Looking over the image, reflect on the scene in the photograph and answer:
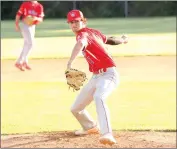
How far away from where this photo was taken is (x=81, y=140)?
24.2 ft

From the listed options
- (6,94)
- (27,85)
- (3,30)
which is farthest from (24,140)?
(3,30)

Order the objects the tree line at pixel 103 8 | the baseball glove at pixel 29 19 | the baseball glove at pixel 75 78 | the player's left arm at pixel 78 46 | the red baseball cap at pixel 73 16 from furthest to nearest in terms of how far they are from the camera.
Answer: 1. the tree line at pixel 103 8
2. the baseball glove at pixel 29 19
3. the baseball glove at pixel 75 78
4. the red baseball cap at pixel 73 16
5. the player's left arm at pixel 78 46

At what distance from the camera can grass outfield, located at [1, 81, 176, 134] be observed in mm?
8632

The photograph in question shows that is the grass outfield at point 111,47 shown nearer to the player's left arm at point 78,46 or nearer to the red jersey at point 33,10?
the red jersey at point 33,10

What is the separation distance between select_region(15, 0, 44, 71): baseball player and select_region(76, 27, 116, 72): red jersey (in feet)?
21.0

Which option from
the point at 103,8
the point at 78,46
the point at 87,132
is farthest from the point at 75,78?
the point at 103,8

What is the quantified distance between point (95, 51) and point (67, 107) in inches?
153

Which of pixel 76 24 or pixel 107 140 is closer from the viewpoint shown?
pixel 107 140

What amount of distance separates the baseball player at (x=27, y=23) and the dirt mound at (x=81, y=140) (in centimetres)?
527

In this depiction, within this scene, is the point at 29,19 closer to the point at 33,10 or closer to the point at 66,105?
the point at 33,10

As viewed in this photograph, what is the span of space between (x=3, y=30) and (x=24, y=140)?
2218cm

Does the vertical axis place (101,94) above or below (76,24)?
below

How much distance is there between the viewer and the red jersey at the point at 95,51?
6.23 meters

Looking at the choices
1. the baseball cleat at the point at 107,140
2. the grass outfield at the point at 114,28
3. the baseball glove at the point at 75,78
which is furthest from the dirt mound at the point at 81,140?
the grass outfield at the point at 114,28
